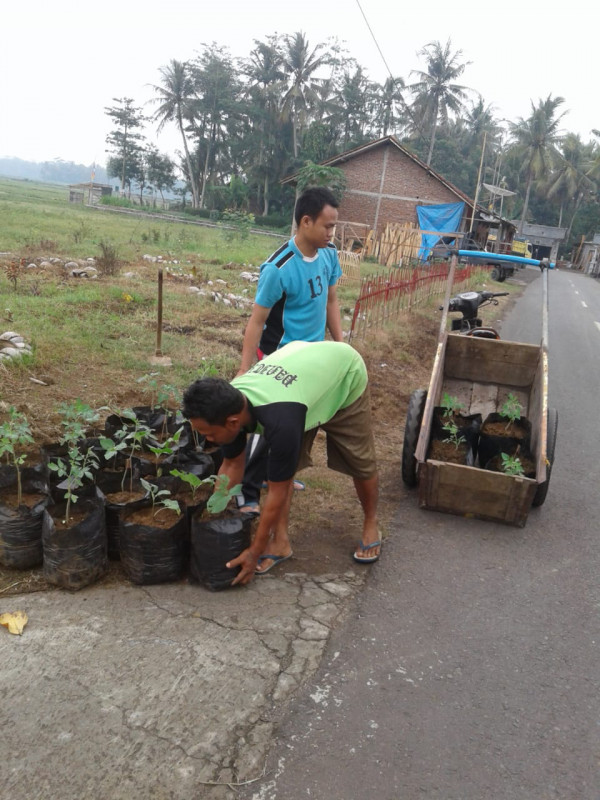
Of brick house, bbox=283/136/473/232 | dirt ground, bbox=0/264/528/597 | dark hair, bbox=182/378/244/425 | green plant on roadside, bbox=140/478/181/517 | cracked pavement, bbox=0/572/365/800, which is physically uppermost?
brick house, bbox=283/136/473/232

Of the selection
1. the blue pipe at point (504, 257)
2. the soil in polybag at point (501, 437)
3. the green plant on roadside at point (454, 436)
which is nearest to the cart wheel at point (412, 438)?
the green plant on roadside at point (454, 436)

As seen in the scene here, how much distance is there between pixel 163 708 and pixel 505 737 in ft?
4.31

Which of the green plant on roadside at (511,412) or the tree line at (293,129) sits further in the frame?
the tree line at (293,129)

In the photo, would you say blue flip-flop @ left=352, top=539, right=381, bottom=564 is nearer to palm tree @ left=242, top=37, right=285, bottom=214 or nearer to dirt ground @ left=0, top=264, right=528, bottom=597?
dirt ground @ left=0, top=264, right=528, bottom=597

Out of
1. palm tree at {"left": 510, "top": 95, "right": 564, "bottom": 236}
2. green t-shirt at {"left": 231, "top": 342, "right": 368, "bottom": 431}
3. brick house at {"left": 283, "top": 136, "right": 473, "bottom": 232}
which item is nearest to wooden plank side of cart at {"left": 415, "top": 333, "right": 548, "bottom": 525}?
green t-shirt at {"left": 231, "top": 342, "right": 368, "bottom": 431}

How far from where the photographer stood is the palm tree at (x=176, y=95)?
157ft

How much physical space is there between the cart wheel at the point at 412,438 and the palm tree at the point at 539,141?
5737 centimetres

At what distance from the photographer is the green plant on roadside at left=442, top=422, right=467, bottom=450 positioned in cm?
435

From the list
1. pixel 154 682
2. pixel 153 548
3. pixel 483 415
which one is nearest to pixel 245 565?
pixel 153 548

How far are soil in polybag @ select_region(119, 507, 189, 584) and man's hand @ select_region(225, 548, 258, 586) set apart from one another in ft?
0.94

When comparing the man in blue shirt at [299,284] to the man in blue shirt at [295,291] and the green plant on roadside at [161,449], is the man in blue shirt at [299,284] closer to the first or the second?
the man in blue shirt at [295,291]

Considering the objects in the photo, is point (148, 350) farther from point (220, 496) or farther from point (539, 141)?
point (539, 141)

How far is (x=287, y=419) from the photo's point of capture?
2.45 meters

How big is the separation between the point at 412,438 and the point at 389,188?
27216 millimetres
